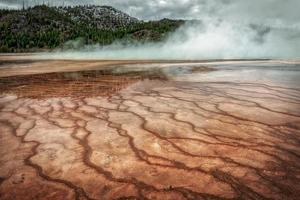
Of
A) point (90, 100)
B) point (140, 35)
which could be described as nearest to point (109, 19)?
point (140, 35)

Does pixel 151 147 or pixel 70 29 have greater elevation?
pixel 70 29

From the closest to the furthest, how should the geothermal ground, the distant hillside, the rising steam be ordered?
the geothermal ground
the rising steam
the distant hillside

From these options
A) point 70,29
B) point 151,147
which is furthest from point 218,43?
point 70,29

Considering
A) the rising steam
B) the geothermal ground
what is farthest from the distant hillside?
the geothermal ground

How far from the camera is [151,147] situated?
2520 mm

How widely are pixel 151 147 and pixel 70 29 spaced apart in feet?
343

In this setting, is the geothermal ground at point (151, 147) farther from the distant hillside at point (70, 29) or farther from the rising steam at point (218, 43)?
the distant hillside at point (70, 29)

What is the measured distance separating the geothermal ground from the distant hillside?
60.2 m

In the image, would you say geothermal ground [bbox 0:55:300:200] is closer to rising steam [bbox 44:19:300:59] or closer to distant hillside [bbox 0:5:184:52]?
rising steam [bbox 44:19:300:59]

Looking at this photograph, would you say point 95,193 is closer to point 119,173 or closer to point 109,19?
point 119,173

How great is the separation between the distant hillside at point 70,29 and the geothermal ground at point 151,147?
2371 inches

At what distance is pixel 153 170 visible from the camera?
209 cm

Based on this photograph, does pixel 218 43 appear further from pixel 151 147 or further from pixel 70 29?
pixel 70 29

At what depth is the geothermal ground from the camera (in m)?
1.87
